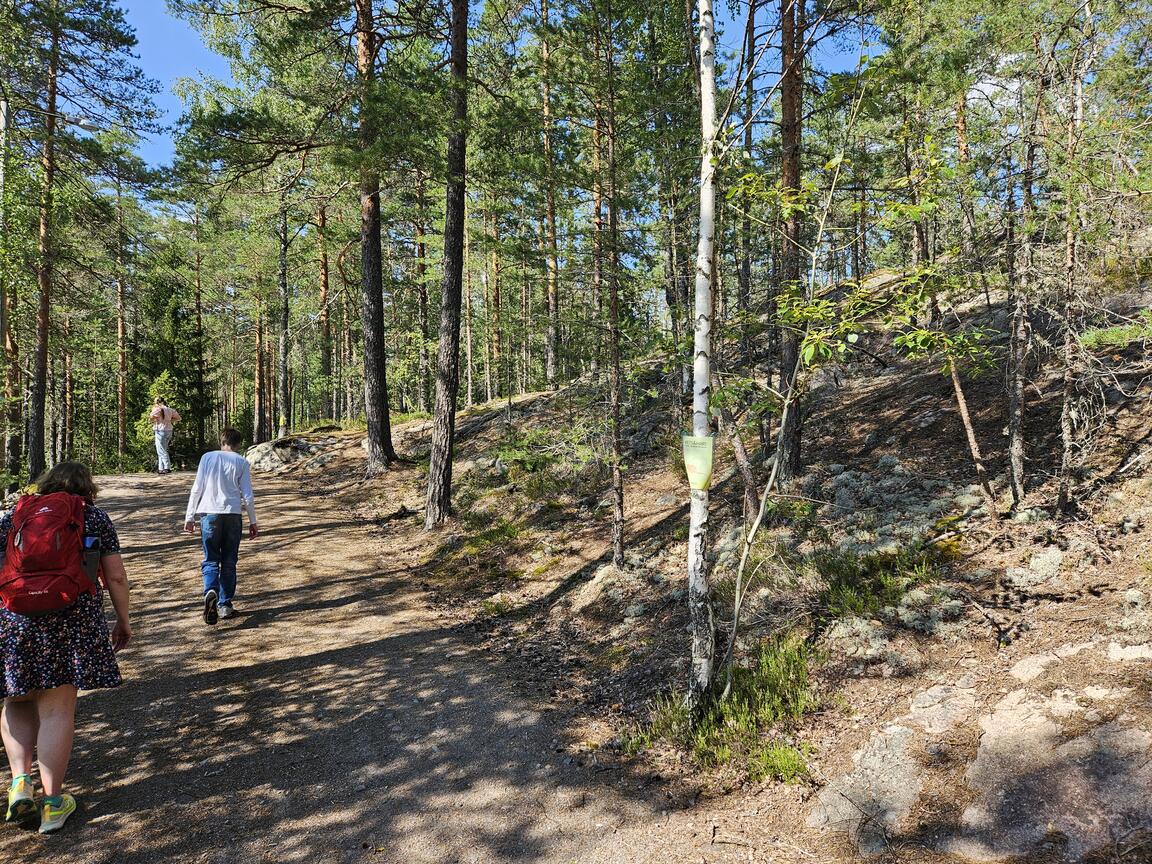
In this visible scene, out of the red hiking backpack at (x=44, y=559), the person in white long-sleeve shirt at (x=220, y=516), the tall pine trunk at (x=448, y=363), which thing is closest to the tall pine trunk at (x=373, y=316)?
the tall pine trunk at (x=448, y=363)

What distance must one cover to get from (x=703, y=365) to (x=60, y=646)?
4.35 meters

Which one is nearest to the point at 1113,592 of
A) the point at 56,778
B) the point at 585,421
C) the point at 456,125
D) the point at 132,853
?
the point at 585,421

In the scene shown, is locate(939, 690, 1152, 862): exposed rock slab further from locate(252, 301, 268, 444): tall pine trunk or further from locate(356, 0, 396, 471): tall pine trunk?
locate(252, 301, 268, 444): tall pine trunk

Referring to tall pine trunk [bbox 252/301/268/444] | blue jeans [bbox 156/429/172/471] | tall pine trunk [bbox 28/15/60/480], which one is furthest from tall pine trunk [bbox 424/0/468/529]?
tall pine trunk [bbox 252/301/268/444]

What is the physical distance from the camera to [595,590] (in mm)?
6664

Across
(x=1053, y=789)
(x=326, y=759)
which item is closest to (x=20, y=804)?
(x=326, y=759)

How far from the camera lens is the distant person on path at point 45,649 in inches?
121

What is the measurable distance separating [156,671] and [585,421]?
501cm

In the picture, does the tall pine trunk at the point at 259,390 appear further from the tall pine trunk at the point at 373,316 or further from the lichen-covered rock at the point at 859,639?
the lichen-covered rock at the point at 859,639

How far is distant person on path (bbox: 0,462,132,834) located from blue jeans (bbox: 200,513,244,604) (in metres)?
2.55

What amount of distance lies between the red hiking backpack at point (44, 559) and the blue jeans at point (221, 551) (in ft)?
8.57

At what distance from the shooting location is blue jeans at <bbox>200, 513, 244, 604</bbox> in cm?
586

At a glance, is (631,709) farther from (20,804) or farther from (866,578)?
(20,804)

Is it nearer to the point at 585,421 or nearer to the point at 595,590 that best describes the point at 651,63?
the point at 585,421
